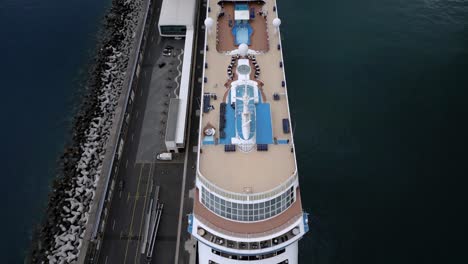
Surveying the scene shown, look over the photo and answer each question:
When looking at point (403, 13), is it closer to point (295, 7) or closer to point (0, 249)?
point (295, 7)

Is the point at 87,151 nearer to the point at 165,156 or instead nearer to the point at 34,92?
the point at 165,156

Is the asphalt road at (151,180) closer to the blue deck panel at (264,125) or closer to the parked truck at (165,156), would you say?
the parked truck at (165,156)

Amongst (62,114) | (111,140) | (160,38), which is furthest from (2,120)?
(160,38)

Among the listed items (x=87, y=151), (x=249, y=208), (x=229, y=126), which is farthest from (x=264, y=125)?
(x=87, y=151)

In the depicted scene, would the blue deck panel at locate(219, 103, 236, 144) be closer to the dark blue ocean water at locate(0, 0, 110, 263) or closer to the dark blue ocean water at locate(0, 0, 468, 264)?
the dark blue ocean water at locate(0, 0, 468, 264)

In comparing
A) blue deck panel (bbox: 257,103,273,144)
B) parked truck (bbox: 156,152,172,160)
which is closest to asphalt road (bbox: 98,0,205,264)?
parked truck (bbox: 156,152,172,160)

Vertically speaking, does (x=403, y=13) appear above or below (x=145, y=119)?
above

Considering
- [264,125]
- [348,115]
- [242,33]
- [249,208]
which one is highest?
[242,33]
